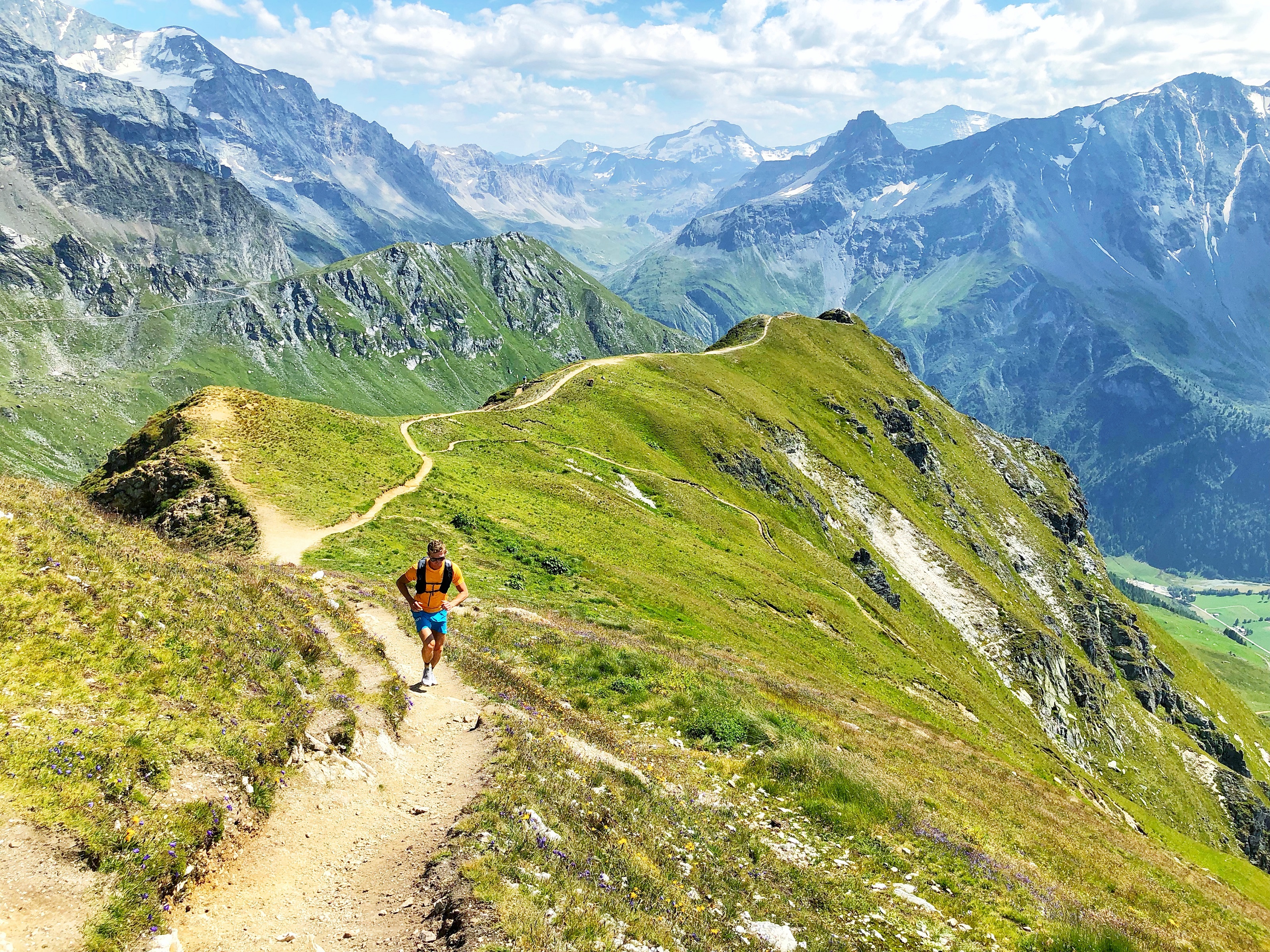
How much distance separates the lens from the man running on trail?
19406 millimetres

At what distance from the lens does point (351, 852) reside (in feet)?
37.8

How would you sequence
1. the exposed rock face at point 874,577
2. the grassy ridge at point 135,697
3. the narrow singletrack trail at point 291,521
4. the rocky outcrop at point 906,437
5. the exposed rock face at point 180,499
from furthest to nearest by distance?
1. the rocky outcrop at point 906,437
2. the exposed rock face at point 874,577
3. the exposed rock face at point 180,499
4. the narrow singletrack trail at point 291,521
5. the grassy ridge at point 135,697

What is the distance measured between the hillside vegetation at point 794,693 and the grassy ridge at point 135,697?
4388 millimetres

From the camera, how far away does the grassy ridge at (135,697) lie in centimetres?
Answer: 875

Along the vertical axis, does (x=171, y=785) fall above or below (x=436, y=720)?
above

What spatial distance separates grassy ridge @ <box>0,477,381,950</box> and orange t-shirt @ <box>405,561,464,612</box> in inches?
109

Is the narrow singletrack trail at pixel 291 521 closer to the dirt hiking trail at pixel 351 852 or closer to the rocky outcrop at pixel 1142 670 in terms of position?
the dirt hiking trail at pixel 351 852

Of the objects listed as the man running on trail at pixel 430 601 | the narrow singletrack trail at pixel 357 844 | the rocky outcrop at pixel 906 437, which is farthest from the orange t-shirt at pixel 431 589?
the rocky outcrop at pixel 906 437

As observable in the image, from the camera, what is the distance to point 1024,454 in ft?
532

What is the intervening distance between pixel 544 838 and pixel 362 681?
8128mm

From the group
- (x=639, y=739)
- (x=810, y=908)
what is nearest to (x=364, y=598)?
(x=639, y=739)

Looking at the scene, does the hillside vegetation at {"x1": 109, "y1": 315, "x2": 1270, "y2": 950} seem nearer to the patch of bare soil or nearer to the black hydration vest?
the black hydration vest

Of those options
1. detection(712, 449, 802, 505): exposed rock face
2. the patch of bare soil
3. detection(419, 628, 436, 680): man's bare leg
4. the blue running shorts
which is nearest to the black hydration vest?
the blue running shorts

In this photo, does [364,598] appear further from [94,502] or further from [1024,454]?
[1024,454]
